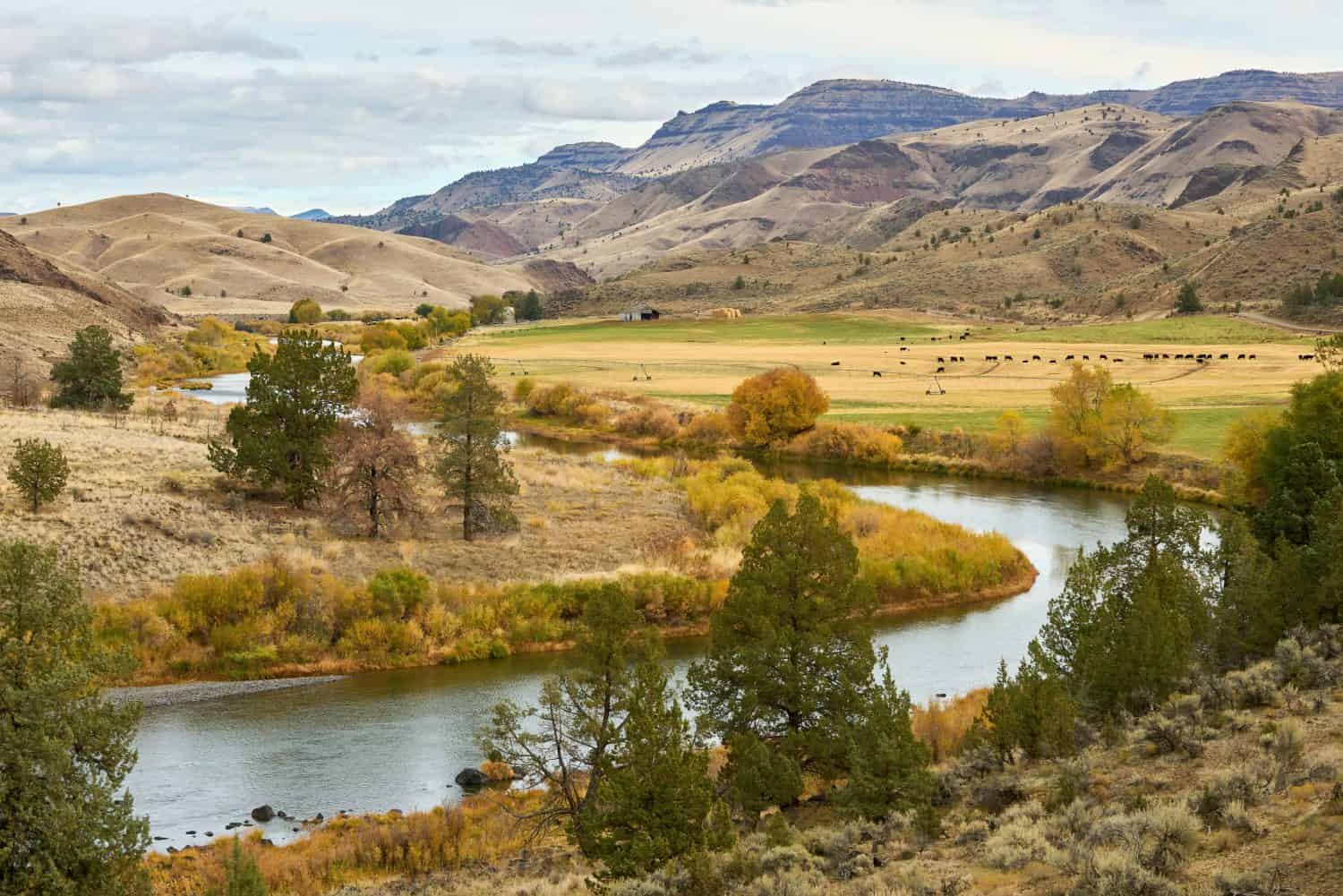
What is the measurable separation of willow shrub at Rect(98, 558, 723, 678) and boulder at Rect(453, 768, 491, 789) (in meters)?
8.17

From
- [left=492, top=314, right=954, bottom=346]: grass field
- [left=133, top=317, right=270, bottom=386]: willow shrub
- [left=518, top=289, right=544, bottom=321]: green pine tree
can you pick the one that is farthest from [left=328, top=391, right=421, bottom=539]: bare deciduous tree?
[left=518, top=289, right=544, bottom=321]: green pine tree

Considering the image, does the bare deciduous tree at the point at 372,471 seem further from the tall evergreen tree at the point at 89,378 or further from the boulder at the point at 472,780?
the tall evergreen tree at the point at 89,378

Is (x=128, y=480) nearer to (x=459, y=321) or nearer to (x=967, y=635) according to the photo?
(x=967, y=635)

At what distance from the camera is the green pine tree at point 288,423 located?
4016cm

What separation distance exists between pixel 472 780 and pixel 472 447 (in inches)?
674

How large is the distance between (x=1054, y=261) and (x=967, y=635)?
470ft

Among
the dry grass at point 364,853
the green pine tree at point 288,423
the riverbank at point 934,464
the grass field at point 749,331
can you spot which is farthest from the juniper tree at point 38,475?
the grass field at point 749,331

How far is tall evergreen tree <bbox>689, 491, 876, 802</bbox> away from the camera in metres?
21.1

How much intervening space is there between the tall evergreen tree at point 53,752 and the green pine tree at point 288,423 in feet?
83.0

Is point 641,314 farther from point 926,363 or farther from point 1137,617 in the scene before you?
point 1137,617

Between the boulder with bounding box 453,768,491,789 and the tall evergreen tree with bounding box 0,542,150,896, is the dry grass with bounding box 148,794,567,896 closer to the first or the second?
the boulder with bounding box 453,768,491,789

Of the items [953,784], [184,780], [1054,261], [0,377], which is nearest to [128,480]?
[184,780]

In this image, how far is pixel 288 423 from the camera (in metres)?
41.1

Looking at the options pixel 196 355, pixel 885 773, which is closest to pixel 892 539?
pixel 885 773
